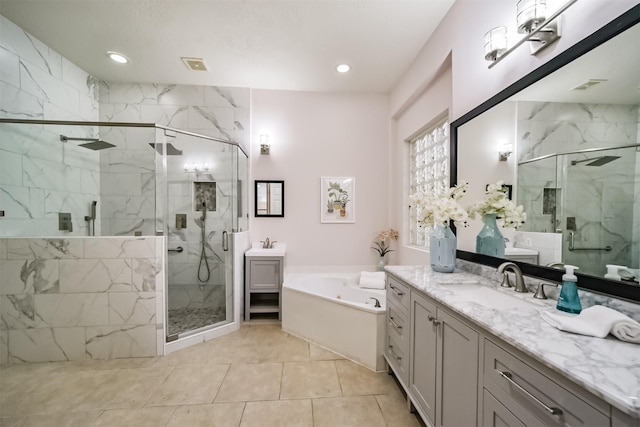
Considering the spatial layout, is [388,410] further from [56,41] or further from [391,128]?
[56,41]

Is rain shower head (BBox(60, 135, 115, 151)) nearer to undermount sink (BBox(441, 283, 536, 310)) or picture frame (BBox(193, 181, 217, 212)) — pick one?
picture frame (BBox(193, 181, 217, 212))

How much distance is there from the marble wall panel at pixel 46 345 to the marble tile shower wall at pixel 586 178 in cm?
355

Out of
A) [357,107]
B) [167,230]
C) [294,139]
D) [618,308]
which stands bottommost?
[618,308]

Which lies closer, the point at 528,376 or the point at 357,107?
the point at 528,376

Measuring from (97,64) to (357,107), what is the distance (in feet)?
10.3

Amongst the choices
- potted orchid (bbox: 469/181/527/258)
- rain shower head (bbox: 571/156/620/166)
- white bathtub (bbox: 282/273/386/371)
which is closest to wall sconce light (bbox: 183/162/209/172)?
white bathtub (bbox: 282/273/386/371)

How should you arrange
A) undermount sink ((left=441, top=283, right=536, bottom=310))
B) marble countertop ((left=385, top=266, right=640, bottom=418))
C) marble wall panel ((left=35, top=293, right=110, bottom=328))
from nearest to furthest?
marble countertop ((left=385, top=266, right=640, bottom=418)) → undermount sink ((left=441, top=283, right=536, bottom=310)) → marble wall panel ((left=35, top=293, right=110, bottom=328))

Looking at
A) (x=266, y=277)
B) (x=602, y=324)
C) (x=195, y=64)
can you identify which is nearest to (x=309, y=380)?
(x=266, y=277)

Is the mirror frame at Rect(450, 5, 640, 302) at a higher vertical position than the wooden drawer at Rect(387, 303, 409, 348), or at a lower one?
higher

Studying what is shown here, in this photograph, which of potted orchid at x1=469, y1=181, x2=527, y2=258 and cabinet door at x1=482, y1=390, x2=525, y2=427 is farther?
potted orchid at x1=469, y1=181, x2=527, y2=258

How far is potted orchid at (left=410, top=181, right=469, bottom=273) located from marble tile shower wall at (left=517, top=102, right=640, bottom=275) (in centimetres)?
37

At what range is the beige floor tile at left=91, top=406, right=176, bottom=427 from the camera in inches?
60.6

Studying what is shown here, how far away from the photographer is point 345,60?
272 centimetres

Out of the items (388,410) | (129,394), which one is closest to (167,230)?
(129,394)
